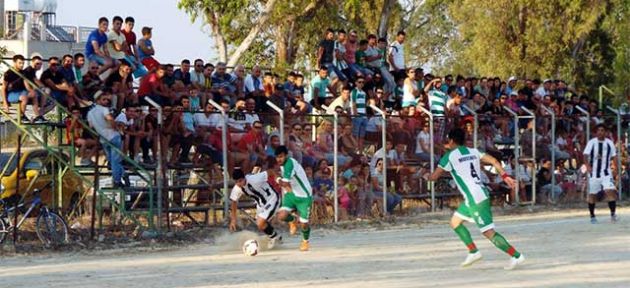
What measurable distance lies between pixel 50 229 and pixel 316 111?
25.0ft

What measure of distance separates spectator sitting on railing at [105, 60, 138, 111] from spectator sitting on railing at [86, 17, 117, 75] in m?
0.20

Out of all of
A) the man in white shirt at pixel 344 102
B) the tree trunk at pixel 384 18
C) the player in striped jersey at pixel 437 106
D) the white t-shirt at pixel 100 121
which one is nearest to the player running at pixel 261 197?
the white t-shirt at pixel 100 121

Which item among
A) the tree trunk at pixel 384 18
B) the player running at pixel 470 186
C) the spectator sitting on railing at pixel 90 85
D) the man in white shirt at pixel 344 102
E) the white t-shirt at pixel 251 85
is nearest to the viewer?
the player running at pixel 470 186

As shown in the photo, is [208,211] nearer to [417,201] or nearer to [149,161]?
[149,161]

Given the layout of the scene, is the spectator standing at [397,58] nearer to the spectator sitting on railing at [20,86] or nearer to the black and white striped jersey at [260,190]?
the black and white striped jersey at [260,190]

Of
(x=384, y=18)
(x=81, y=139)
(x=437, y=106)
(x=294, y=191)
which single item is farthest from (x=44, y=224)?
(x=384, y=18)

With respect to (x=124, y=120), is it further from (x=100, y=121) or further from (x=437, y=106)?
(x=437, y=106)

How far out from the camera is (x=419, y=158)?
93.2ft

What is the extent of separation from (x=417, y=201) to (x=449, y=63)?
4744 cm

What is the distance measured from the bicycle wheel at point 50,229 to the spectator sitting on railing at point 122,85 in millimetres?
2770

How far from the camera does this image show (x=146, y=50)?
25188mm

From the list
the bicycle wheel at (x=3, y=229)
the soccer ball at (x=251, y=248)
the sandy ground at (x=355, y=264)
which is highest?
the bicycle wheel at (x=3, y=229)

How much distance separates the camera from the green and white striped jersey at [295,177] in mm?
20344

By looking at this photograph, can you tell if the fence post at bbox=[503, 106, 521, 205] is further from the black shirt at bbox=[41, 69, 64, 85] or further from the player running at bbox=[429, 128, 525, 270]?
the player running at bbox=[429, 128, 525, 270]
